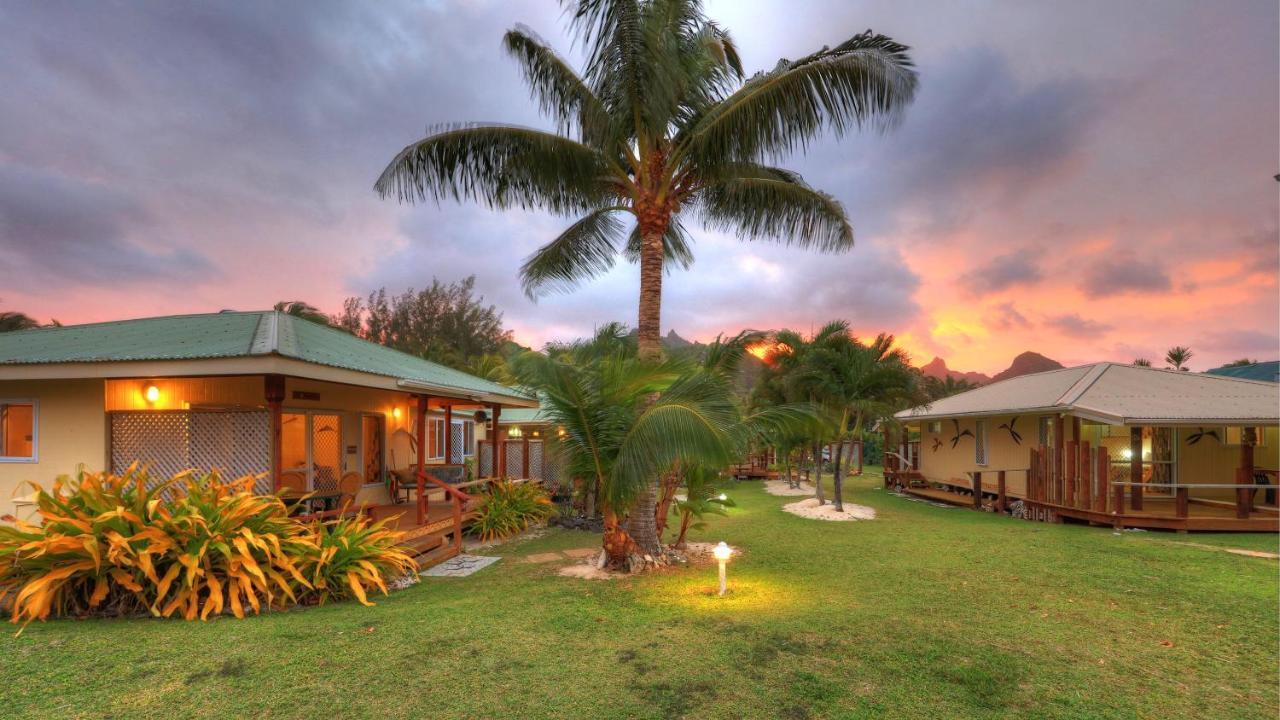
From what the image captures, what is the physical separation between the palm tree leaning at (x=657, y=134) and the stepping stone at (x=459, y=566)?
2.56 meters

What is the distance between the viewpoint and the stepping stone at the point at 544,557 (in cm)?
842

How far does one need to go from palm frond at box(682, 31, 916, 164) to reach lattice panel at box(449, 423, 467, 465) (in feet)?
38.8

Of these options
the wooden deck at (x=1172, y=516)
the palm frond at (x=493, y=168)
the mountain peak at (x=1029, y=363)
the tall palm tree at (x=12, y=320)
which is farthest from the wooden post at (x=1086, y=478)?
the mountain peak at (x=1029, y=363)

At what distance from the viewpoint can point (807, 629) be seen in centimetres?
510

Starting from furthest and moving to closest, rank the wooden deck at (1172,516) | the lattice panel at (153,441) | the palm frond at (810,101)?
the wooden deck at (1172,516), the lattice panel at (153,441), the palm frond at (810,101)

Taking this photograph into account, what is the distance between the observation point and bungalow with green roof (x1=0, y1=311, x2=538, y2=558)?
669cm

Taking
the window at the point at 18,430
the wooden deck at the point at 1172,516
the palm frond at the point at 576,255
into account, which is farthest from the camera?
the wooden deck at the point at 1172,516

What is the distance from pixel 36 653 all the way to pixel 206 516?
150 cm

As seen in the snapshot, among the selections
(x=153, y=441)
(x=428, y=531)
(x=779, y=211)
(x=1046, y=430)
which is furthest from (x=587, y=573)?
(x=1046, y=430)

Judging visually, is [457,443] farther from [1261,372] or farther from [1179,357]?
[1179,357]

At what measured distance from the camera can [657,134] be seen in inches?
304

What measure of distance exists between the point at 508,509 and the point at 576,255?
17.4 feet

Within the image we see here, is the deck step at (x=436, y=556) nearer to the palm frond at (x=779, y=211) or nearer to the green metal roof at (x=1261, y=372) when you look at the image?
the palm frond at (x=779, y=211)

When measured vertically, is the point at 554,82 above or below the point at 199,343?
above
